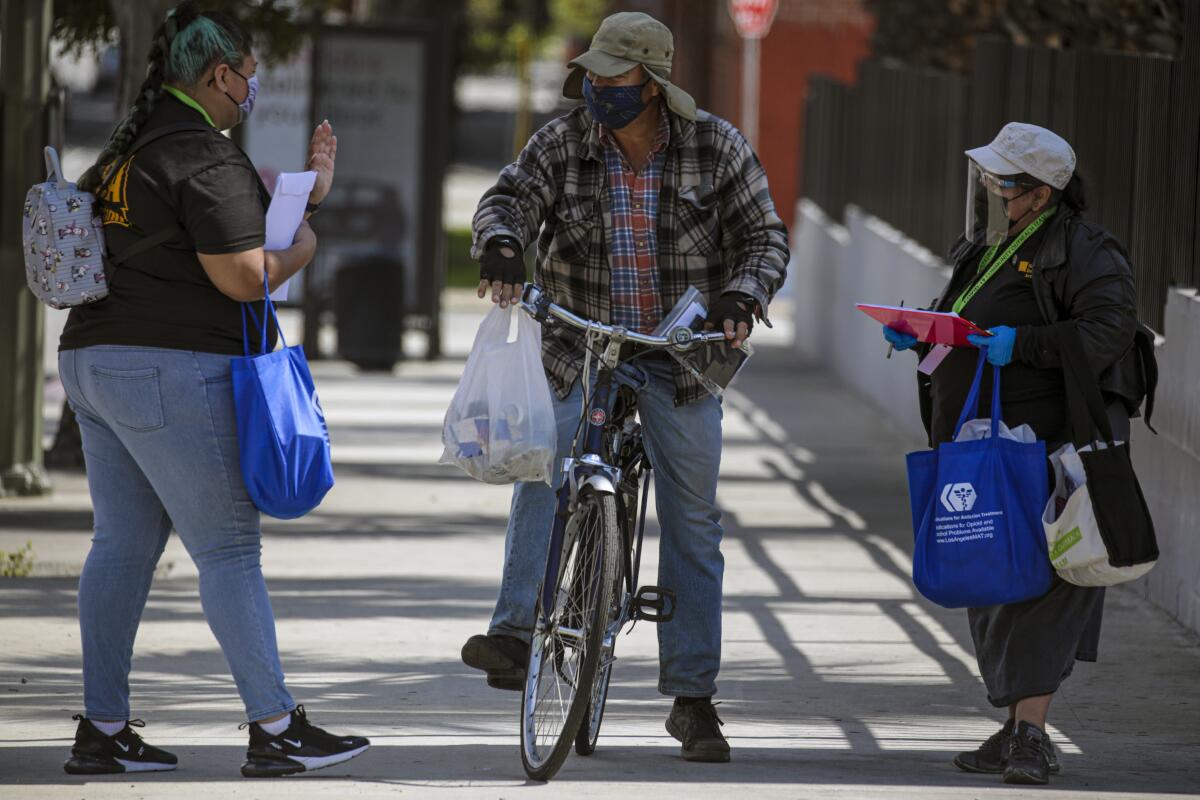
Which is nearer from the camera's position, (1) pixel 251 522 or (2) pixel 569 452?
(1) pixel 251 522

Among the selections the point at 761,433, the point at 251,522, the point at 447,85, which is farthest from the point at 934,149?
the point at 251,522

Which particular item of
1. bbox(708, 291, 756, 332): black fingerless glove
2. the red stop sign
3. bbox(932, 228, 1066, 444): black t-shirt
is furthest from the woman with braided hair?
the red stop sign

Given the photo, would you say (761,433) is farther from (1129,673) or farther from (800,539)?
(1129,673)

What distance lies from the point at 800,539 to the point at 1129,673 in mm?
3029

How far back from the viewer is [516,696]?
6691 millimetres

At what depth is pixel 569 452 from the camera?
5883mm

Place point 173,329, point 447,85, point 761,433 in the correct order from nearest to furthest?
point 173,329, point 761,433, point 447,85

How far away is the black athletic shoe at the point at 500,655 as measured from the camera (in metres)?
5.82

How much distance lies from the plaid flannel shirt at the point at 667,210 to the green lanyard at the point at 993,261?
0.51 metres

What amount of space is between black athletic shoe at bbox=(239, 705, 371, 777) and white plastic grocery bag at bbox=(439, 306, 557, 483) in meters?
0.79

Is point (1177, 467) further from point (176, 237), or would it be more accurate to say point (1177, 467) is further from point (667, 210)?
point (176, 237)

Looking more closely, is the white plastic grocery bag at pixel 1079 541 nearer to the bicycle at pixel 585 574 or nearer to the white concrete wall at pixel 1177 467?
the bicycle at pixel 585 574

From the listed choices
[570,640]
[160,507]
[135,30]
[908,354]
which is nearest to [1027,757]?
[570,640]

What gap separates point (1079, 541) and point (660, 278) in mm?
1324
